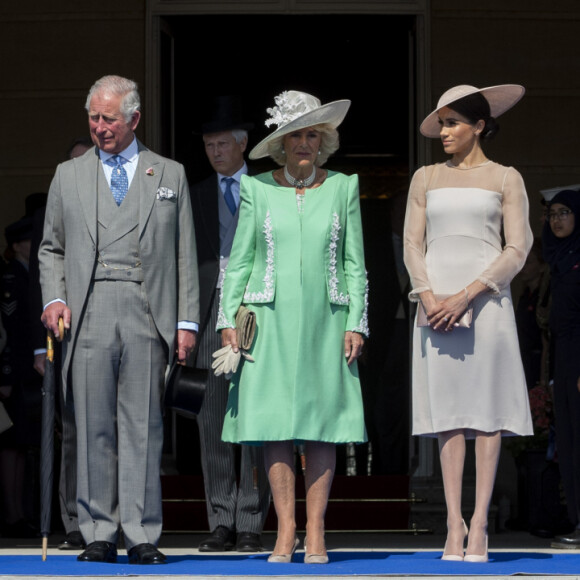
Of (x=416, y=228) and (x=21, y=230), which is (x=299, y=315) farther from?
(x=21, y=230)

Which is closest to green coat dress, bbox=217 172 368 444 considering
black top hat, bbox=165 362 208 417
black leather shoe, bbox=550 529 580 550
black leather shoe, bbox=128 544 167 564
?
black top hat, bbox=165 362 208 417

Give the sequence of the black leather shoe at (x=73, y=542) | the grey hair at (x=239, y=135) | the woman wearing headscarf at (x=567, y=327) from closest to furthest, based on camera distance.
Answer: the black leather shoe at (x=73, y=542) → the grey hair at (x=239, y=135) → the woman wearing headscarf at (x=567, y=327)

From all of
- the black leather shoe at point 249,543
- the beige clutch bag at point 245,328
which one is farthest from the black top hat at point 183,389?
the black leather shoe at point 249,543

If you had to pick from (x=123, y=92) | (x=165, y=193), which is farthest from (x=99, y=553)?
(x=123, y=92)

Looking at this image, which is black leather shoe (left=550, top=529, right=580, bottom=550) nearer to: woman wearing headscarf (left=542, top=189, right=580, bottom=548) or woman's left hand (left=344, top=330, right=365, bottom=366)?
woman wearing headscarf (left=542, top=189, right=580, bottom=548)

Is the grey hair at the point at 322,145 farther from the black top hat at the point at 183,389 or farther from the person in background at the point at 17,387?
the person in background at the point at 17,387

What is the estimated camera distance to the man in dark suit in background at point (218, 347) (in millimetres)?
7086

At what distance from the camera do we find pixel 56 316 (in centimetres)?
633

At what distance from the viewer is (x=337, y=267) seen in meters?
6.45

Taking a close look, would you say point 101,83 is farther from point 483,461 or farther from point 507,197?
point 483,461

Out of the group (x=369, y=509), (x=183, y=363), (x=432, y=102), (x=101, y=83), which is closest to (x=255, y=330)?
(x=183, y=363)

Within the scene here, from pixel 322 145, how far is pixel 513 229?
86cm

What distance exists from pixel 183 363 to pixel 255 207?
0.70 m

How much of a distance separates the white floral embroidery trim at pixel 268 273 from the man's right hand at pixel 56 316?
728 mm
